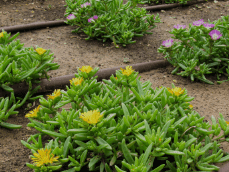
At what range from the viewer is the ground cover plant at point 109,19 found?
332cm

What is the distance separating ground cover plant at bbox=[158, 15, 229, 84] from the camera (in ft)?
8.43

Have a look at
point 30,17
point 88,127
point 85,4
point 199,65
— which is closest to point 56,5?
point 30,17

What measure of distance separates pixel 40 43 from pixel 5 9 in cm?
158

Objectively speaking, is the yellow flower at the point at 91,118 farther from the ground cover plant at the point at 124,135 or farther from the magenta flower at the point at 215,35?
the magenta flower at the point at 215,35

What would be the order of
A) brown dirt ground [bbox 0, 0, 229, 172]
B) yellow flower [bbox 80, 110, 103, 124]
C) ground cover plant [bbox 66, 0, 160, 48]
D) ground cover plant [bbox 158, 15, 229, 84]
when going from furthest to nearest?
ground cover plant [bbox 66, 0, 160, 48] → ground cover plant [bbox 158, 15, 229, 84] → brown dirt ground [bbox 0, 0, 229, 172] → yellow flower [bbox 80, 110, 103, 124]

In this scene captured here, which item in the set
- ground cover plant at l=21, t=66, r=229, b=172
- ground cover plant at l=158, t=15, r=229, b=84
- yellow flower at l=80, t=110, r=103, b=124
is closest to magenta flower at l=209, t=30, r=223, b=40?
ground cover plant at l=158, t=15, r=229, b=84

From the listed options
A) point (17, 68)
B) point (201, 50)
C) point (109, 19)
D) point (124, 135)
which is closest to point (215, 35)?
point (201, 50)

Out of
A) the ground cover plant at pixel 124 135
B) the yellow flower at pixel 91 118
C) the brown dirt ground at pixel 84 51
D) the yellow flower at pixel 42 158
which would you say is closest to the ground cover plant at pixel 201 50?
the brown dirt ground at pixel 84 51

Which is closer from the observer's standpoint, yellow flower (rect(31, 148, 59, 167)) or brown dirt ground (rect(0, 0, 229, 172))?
yellow flower (rect(31, 148, 59, 167))

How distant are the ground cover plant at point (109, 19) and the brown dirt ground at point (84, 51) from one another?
146 millimetres

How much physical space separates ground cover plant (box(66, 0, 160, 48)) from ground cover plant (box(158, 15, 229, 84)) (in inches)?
31.2

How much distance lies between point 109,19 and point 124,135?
221 centimetres

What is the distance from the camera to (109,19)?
3.25 meters

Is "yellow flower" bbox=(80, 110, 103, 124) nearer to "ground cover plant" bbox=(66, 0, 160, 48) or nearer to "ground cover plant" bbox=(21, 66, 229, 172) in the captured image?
"ground cover plant" bbox=(21, 66, 229, 172)
